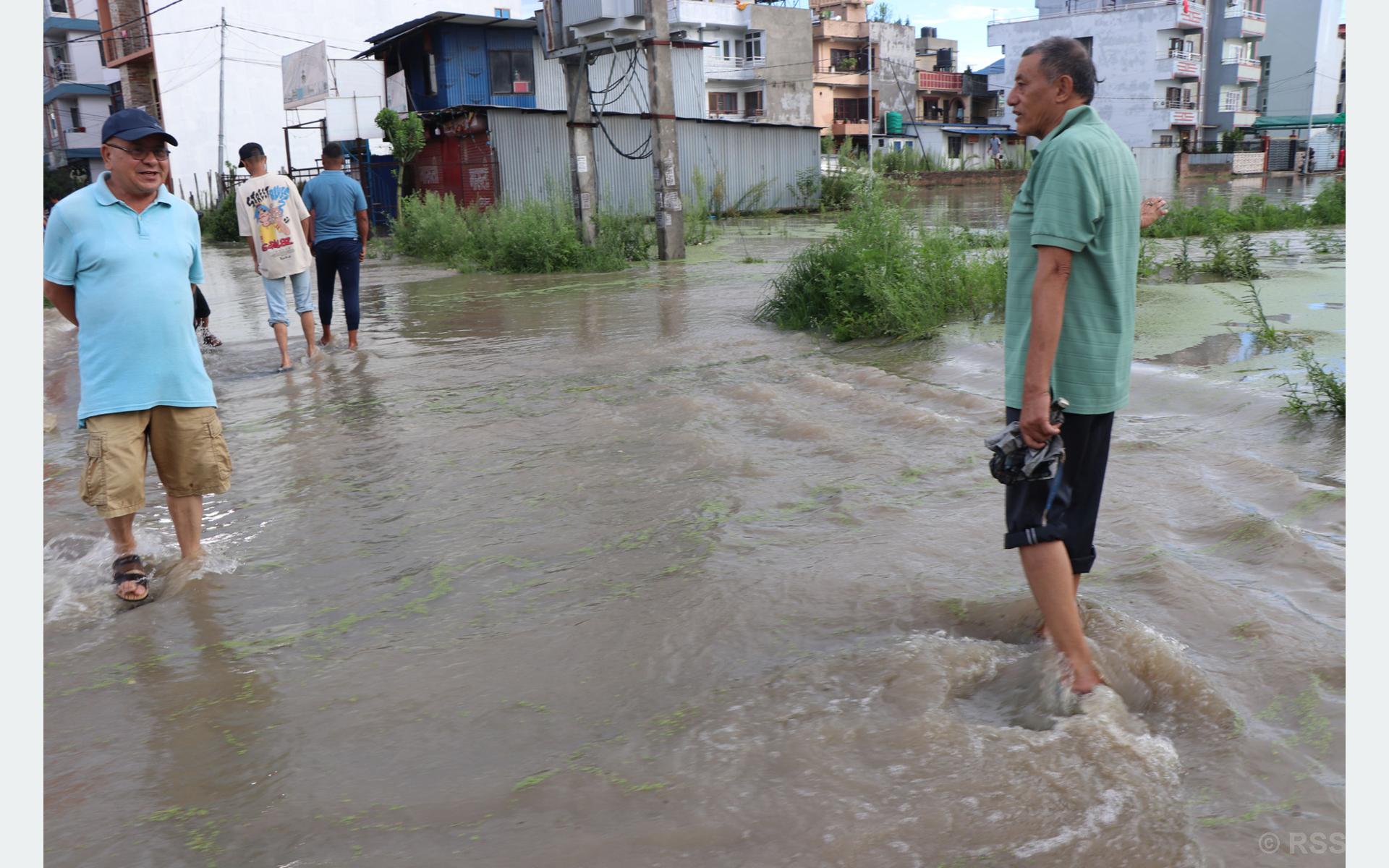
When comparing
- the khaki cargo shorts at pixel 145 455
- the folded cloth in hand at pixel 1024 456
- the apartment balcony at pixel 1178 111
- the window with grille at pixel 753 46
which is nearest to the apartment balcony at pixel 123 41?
the window with grille at pixel 753 46

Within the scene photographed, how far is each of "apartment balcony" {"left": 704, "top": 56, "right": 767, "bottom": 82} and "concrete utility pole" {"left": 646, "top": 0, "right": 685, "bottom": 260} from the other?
38.0m

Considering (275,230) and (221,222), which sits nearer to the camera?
(275,230)

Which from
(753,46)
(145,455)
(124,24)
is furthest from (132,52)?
(145,455)

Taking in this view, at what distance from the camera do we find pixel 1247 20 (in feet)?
187

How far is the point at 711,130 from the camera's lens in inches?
1208

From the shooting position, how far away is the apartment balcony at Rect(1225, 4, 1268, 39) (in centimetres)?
5684

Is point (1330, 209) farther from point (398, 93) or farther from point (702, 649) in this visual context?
point (398, 93)

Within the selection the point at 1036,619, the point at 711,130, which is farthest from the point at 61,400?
the point at 711,130

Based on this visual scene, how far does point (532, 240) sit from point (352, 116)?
14.0 meters

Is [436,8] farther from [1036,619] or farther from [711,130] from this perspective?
[1036,619]

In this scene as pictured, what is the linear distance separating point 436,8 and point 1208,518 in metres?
41.7

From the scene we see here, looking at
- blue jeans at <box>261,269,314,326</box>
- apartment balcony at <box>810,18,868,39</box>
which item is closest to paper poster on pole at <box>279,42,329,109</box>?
blue jeans at <box>261,269,314,326</box>

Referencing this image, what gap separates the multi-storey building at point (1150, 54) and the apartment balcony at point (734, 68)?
13.9 m

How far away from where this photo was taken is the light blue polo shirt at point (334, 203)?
29.8ft
